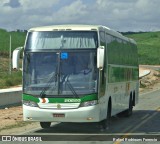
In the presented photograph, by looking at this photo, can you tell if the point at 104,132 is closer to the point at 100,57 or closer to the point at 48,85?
the point at 48,85

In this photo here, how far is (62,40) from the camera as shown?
16328mm

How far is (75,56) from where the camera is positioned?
16141 mm

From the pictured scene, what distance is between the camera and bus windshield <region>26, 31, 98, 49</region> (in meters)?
16.2

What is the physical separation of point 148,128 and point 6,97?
29.8ft

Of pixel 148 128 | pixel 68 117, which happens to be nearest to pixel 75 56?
pixel 68 117

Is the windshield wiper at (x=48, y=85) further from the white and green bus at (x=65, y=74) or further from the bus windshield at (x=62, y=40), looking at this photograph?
the bus windshield at (x=62, y=40)

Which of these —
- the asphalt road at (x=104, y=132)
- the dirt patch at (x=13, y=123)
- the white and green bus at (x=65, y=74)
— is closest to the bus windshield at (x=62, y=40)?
the white and green bus at (x=65, y=74)

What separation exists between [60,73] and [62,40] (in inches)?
43.3

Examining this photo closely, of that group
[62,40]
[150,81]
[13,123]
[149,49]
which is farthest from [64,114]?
[149,49]

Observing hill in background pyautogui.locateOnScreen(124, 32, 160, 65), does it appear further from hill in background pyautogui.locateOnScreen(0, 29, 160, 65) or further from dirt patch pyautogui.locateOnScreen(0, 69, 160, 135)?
dirt patch pyautogui.locateOnScreen(0, 69, 160, 135)

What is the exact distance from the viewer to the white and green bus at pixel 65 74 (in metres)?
15.6

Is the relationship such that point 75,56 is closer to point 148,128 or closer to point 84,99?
point 84,99

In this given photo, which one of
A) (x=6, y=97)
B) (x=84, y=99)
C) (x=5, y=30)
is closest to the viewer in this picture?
(x=84, y=99)

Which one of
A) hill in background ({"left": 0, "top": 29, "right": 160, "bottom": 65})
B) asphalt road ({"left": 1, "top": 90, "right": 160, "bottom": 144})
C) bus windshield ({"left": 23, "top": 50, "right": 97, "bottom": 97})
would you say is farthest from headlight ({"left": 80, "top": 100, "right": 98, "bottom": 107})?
hill in background ({"left": 0, "top": 29, "right": 160, "bottom": 65})
